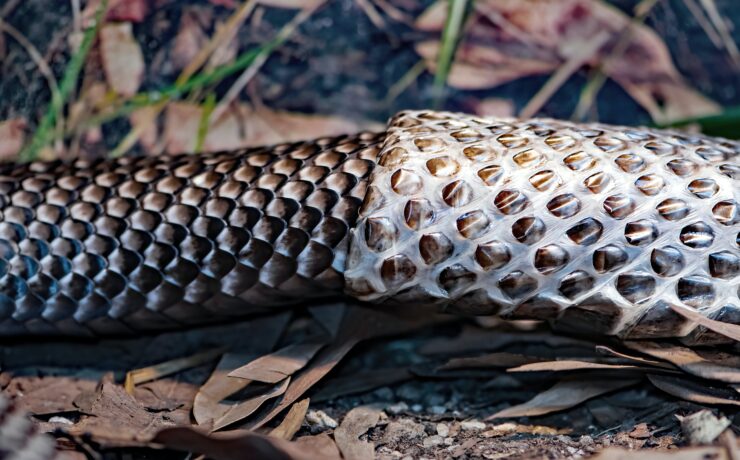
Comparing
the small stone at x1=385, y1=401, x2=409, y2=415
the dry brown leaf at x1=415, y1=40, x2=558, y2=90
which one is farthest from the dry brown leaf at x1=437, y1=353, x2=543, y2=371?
the dry brown leaf at x1=415, y1=40, x2=558, y2=90

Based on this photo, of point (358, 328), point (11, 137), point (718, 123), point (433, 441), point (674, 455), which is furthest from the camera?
point (718, 123)

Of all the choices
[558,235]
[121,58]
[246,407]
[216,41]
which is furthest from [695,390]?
[121,58]

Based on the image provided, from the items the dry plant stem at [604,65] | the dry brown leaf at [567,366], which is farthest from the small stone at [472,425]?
the dry plant stem at [604,65]

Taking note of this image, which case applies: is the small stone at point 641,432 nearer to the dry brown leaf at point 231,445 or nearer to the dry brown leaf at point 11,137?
the dry brown leaf at point 231,445

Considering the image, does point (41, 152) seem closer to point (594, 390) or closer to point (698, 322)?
point (594, 390)

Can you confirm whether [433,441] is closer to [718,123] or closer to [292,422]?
[292,422]

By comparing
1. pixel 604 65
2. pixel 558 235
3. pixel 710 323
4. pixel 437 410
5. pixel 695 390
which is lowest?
pixel 437 410
